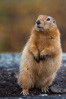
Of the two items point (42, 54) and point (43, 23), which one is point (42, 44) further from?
point (43, 23)

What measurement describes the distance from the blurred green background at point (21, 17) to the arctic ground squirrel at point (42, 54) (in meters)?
15.8

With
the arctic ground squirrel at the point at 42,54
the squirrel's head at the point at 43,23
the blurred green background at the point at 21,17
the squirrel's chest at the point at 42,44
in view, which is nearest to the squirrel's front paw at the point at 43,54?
the arctic ground squirrel at the point at 42,54

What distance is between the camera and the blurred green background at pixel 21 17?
23.7 meters

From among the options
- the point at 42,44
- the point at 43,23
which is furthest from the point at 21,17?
the point at 43,23

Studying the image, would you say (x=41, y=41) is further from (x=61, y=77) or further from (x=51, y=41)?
(x=61, y=77)

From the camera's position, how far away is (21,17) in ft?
81.8

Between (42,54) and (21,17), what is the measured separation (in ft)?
60.0

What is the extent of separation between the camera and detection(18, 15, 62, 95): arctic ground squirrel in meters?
6.87

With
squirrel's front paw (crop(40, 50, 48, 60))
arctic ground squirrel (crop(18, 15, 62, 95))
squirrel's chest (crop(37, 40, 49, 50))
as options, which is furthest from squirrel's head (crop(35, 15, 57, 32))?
squirrel's front paw (crop(40, 50, 48, 60))

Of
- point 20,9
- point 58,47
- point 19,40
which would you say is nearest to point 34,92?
point 58,47

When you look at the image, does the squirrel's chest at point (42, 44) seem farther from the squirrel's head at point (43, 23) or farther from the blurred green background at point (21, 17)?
the blurred green background at point (21, 17)

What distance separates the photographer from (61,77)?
27.0ft

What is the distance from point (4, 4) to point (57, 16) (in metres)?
4.59

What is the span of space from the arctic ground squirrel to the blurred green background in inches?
623
